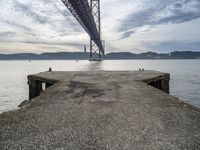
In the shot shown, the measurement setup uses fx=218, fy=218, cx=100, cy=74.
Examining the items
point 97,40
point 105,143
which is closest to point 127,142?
point 105,143

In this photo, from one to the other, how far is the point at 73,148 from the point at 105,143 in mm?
588

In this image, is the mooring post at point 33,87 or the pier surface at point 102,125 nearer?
the pier surface at point 102,125

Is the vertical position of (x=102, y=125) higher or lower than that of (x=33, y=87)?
higher

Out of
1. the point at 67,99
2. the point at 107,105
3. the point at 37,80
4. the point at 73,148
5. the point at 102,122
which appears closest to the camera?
the point at 73,148

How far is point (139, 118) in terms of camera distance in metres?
5.42

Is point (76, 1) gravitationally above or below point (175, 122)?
above

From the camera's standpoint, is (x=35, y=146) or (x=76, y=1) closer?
(x=35, y=146)

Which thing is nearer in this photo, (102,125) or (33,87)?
(102,125)

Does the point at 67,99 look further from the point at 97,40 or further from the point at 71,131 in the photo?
the point at 97,40

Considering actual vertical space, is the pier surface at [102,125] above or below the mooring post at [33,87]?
above

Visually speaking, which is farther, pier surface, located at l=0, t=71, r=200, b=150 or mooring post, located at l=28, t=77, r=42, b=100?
mooring post, located at l=28, t=77, r=42, b=100

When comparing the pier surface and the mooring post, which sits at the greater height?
the pier surface

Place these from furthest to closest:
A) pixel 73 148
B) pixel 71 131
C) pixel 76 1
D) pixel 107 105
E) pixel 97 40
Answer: pixel 97 40 < pixel 76 1 < pixel 107 105 < pixel 71 131 < pixel 73 148

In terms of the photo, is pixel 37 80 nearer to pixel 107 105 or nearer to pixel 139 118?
pixel 107 105
